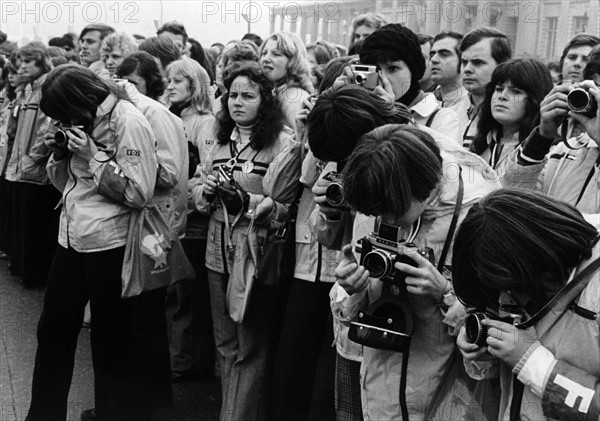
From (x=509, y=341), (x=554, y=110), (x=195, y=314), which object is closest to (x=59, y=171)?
(x=195, y=314)

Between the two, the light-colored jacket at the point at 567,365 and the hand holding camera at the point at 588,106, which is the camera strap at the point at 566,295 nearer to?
the light-colored jacket at the point at 567,365

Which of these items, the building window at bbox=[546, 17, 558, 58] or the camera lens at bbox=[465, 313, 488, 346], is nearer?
the camera lens at bbox=[465, 313, 488, 346]

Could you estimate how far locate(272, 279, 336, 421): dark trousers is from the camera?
367cm

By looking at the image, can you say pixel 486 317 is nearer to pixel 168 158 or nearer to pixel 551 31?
pixel 168 158

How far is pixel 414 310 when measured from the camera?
2.47 m

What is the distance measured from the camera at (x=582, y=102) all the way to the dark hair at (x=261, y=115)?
1.94 meters

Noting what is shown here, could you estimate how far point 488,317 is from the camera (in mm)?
2100

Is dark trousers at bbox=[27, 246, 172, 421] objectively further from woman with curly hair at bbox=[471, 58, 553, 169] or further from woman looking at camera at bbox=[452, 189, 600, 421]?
woman looking at camera at bbox=[452, 189, 600, 421]

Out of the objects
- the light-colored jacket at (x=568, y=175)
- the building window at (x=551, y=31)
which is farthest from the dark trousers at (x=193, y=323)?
the building window at (x=551, y=31)

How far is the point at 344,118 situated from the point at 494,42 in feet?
6.72

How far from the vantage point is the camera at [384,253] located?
235 cm

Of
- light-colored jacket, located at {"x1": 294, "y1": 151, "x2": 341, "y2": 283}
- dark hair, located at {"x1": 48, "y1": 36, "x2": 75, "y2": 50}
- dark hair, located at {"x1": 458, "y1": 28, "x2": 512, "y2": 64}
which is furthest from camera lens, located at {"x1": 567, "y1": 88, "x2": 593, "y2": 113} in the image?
dark hair, located at {"x1": 48, "y1": 36, "x2": 75, "y2": 50}

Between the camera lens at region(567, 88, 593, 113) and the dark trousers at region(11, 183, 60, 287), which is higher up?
the camera lens at region(567, 88, 593, 113)

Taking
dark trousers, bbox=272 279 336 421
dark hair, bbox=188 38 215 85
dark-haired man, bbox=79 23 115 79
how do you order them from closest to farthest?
1. dark trousers, bbox=272 279 336 421
2. dark-haired man, bbox=79 23 115 79
3. dark hair, bbox=188 38 215 85
